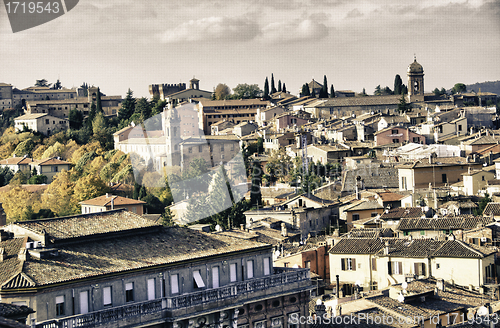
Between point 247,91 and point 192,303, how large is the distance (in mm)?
68127

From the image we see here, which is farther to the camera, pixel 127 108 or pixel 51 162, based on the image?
pixel 127 108

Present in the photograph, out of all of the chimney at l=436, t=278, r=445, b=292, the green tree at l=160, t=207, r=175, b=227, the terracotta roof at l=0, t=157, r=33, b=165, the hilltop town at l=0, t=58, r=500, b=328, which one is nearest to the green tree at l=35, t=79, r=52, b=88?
the hilltop town at l=0, t=58, r=500, b=328

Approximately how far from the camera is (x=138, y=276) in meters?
12.9

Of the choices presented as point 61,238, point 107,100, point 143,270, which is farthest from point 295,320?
point 107,100

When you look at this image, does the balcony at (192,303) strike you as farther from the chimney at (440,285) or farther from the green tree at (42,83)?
the green tree at (42,83)

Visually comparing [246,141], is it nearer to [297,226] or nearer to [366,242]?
[297,226]

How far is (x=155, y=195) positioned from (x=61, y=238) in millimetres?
34843

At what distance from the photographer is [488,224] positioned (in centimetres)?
2392

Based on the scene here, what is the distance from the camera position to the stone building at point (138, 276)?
11.8m

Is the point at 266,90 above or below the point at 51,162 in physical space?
above

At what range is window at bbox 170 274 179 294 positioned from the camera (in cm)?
1345

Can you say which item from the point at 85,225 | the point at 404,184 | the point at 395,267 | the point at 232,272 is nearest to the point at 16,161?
the point at 404,184

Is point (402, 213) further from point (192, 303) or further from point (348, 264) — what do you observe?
point (192, 303)
